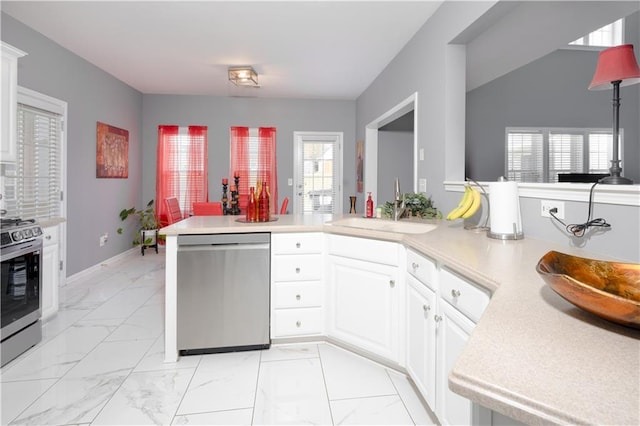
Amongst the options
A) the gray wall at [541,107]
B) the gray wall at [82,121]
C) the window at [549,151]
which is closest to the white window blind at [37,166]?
the gray wall at [82,121]

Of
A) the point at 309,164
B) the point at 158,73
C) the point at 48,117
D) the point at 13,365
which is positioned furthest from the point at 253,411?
the point at 309,164

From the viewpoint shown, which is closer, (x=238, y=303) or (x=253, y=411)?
(x=253, y=411)

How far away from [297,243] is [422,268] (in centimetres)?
98

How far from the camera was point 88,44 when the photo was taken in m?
4.02

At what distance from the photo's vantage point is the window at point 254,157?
6477 millimetres

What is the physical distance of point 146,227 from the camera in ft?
19.8

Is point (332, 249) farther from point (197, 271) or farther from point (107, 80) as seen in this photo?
point (107, 80)

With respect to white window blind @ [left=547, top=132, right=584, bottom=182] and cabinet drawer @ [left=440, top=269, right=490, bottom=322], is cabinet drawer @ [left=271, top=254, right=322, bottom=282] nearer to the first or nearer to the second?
cabinet drawer @ [left=440, top=269, right=490, bottom=322]

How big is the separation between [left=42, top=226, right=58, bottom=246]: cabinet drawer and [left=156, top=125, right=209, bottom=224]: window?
3297 mm

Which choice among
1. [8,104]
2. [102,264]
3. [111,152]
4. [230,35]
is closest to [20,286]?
[8,104]

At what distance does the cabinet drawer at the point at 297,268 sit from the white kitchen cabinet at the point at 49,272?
188 centimetres

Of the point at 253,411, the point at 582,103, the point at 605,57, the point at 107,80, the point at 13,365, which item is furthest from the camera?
the point at 582,103

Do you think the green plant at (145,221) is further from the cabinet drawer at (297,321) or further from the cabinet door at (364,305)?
the cabinet door at (364,305)

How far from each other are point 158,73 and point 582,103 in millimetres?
6659
